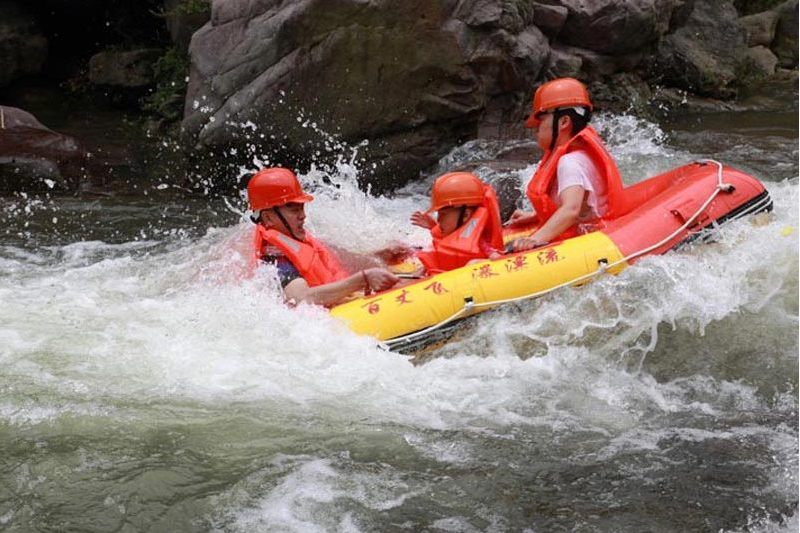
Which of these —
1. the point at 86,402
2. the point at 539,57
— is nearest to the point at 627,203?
the point at 86,402

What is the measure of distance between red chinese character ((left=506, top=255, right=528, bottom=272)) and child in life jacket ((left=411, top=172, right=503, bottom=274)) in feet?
0.47

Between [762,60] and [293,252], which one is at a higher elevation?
[293,252]

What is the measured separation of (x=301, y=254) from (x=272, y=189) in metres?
0.44

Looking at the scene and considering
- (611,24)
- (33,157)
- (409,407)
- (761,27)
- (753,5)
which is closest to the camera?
(409,407)

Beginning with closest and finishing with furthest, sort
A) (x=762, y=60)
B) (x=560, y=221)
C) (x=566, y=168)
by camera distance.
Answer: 1. (x=560, y=221)
2. (x=566, y=168)
3. (x=762, y=60)

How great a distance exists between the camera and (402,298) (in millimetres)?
5426

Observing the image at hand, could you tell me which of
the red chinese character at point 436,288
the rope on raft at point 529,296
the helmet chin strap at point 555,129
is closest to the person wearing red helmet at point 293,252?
the red chinese character at point 436,288

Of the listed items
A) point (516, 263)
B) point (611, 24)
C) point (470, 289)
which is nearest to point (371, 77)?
point (611, 24)

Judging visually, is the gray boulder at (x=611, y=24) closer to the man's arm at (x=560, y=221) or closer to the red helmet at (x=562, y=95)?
the red helmet at (x=562, y=95)

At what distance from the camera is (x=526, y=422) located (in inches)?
189

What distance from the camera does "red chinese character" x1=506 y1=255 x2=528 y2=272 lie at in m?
5.50

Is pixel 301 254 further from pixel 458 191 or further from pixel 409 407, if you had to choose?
pixel 409 407

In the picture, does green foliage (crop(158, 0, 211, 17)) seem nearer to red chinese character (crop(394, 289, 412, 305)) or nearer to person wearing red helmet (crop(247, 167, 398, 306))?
person wearing red helmet (crop(247, 167, 398, 306))

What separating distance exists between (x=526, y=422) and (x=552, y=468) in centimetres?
44
